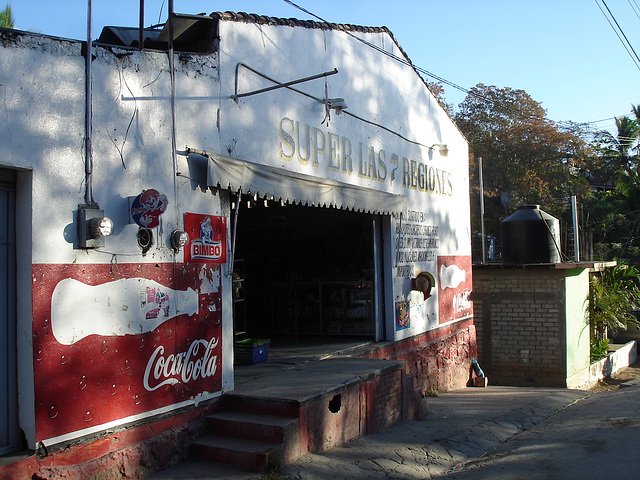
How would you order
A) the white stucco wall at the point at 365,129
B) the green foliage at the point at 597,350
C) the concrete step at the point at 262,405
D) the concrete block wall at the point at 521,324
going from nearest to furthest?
the concrete step at the point at 262,405, the white stucco wall at the point at 365,129, the concrete block wall at the point at 521,324, the green foliage at the point at 597,350

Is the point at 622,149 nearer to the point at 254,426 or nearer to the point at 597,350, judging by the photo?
the point at 597,350

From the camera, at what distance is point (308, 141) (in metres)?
8.59

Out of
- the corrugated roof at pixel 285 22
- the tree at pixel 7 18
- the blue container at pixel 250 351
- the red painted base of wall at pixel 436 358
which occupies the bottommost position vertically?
the red painted base of wall at pixel 436 358

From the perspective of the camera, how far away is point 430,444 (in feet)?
25.0

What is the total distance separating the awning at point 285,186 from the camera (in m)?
6.35

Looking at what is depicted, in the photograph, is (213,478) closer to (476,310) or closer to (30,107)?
(30,107)

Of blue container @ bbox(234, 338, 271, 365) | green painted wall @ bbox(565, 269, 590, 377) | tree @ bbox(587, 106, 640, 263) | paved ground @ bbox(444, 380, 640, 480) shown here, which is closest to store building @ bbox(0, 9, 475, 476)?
blue container @ bbox(234, 338, 271, 365)

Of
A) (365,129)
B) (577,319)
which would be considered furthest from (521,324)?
(365,129)

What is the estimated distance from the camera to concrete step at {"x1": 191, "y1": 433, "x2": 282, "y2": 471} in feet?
18.8

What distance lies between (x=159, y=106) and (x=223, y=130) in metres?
0.97

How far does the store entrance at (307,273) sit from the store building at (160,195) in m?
0.15

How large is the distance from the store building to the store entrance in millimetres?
149

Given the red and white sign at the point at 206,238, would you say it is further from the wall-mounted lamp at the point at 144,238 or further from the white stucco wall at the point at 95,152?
the wall-mounted lamp at the point at 144,238

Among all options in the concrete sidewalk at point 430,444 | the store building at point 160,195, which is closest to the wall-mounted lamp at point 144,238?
the store building at point 160,195
